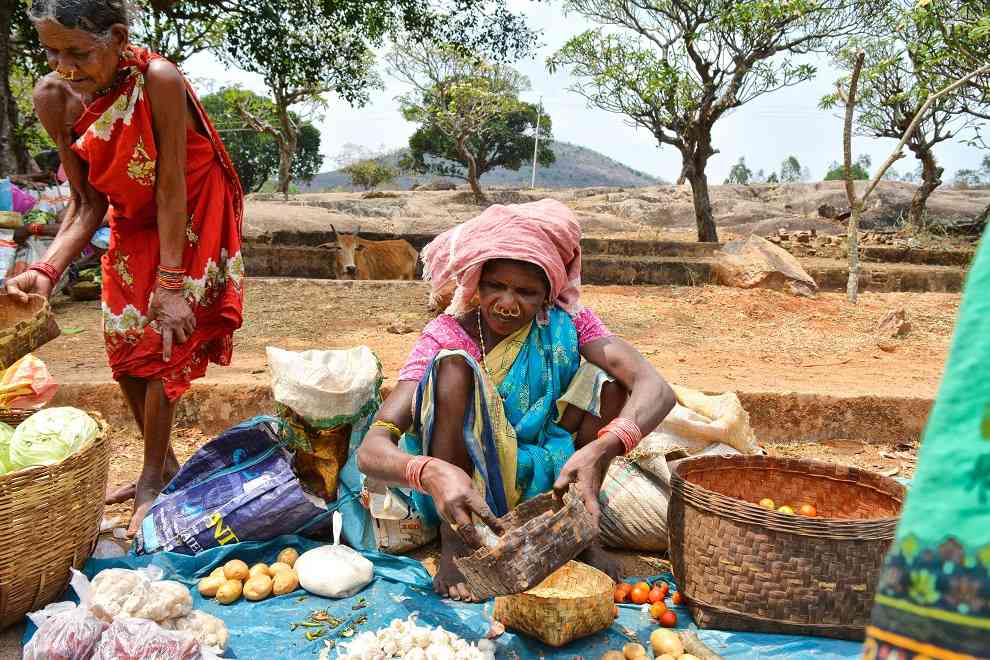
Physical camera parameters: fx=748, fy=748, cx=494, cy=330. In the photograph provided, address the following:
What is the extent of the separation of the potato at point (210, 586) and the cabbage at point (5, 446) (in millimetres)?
628

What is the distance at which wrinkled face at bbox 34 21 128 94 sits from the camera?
2164 mm

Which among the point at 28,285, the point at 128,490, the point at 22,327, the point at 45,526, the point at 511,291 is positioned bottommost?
the point at 128,490

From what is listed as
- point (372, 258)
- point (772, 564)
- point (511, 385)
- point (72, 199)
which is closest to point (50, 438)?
point (72, 199)

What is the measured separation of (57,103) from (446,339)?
1.54 metres

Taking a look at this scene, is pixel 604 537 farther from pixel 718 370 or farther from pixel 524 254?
pixel 718 370

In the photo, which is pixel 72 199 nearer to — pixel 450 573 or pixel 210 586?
pixel 210 586

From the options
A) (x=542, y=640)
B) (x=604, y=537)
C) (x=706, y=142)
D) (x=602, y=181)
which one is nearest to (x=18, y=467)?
(x=542, y=640)

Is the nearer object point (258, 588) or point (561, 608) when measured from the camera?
point (561, 608)

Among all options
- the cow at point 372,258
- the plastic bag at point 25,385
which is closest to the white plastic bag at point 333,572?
the plastic bag at point 25,385

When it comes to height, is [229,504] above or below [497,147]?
below

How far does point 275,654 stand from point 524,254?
51.0 inches

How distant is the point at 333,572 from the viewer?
2.23 m

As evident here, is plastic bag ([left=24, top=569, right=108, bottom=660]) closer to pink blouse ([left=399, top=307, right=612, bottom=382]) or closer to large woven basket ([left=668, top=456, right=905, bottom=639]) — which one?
pink blouse ([left=399, top=307, right=612, bottom=382])

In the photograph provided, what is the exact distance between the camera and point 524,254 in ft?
7.30
